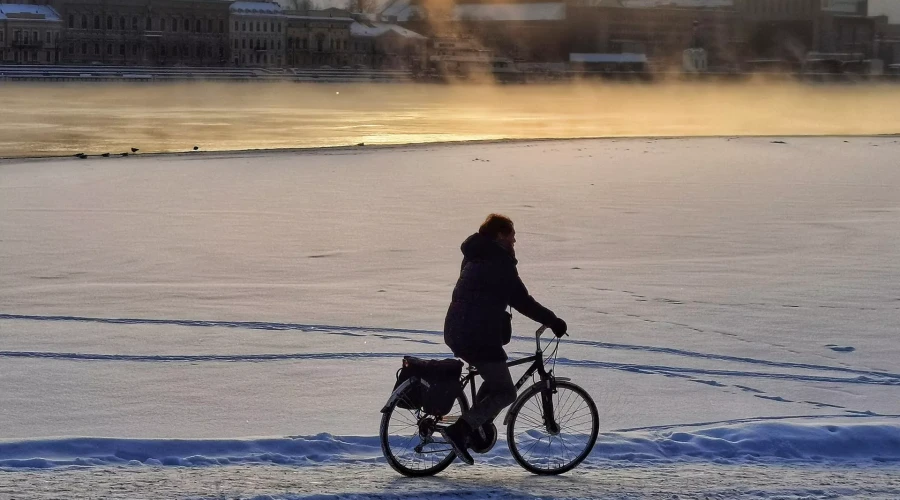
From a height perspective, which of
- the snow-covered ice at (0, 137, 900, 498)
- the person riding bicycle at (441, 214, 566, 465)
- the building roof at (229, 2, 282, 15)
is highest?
the building roof at (229, 2, 282, 15)

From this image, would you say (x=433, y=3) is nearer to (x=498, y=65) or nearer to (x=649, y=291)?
(x=498, y=65)

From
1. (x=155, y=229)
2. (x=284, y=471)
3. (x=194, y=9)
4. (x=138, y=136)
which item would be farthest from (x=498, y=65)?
(x=284, y=471)

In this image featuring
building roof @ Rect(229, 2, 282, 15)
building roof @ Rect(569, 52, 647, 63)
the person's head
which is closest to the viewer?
the person's head

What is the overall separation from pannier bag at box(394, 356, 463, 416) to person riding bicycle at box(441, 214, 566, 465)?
0.10 m

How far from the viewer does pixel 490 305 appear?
4.92m

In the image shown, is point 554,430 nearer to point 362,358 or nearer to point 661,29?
point 362,358

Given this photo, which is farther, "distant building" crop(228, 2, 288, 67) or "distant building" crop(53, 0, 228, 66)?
"distant building" crop(228, 2, 288, 67)

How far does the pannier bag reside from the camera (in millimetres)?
5027

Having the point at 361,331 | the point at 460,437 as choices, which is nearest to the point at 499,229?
the point at 460,437

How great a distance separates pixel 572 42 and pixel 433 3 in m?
18.5

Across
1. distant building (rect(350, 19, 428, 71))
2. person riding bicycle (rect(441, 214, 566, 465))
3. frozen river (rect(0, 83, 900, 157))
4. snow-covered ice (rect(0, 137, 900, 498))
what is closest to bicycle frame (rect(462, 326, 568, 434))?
person riding bicycle (rect(441, 214, 566, 465))

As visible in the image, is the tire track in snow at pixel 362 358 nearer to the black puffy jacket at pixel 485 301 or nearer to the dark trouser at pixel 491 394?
the dark trouser at pixel 491 394

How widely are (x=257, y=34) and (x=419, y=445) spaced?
11354 centimetres

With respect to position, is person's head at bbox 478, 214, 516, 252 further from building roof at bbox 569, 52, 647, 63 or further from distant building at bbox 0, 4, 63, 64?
building roof at bbox 569, 52, 647, 63
